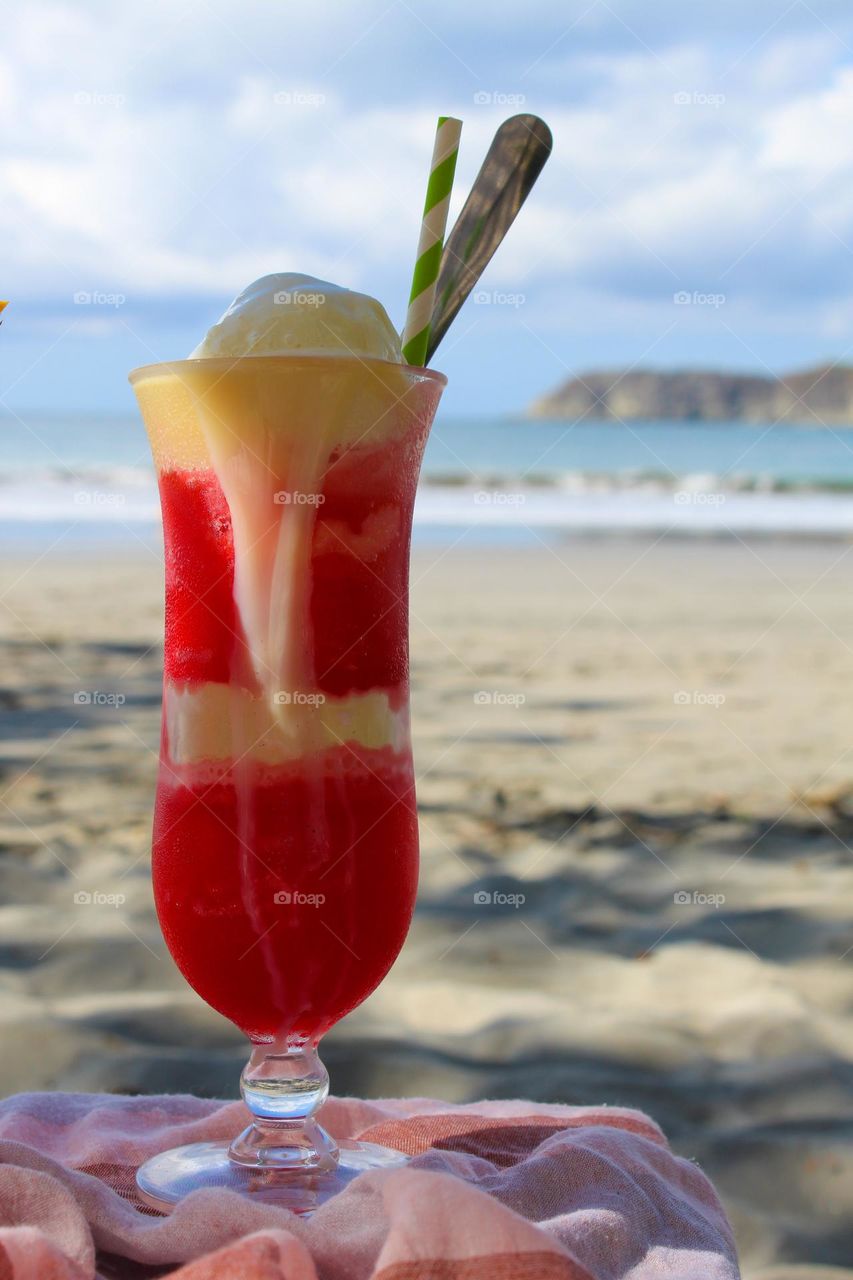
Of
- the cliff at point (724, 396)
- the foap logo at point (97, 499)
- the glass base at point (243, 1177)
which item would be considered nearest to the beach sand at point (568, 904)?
the glass base at point (243, 1177)

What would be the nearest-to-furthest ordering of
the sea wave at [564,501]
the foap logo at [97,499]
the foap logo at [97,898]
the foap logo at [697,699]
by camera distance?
the foap logo at [97,898] < the foap logo at [697,699] < the sea wave at [564,501] < the foap logo at [97,499]

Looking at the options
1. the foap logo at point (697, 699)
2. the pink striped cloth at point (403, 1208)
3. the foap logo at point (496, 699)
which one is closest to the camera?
the pink striped cloth at point (403, 1208)

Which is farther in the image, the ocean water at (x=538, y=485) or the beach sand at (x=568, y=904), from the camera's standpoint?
the ocean water at (x=538, y=485)

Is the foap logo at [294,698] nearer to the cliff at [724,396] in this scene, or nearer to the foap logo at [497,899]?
the foap logo at [497,899]

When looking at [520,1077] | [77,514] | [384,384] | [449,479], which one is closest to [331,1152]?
[520,1077]

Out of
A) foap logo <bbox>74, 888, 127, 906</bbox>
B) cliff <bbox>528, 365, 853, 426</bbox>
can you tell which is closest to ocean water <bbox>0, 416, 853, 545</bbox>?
foap logo <bbox>74, 888, 127, 906</bbox>

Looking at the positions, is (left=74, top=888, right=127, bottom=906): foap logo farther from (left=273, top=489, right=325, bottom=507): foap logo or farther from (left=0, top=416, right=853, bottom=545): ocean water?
(left=0, top=416, right=853, bottom=545): ocean water
